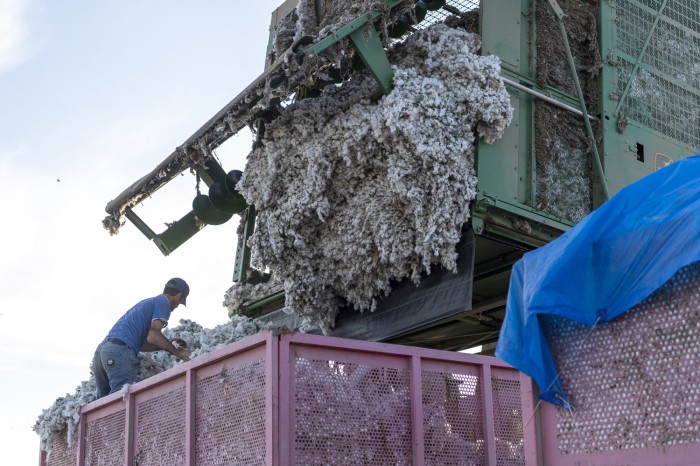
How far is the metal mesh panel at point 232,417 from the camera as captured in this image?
14.8 feet

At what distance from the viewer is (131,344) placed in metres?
7.13

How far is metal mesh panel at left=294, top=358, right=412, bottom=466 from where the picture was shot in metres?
4.54

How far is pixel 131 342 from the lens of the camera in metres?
7.14

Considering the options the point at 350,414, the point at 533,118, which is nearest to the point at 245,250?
the point at 533,118

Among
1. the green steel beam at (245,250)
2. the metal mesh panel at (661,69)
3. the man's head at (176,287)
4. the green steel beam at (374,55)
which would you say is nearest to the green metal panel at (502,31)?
the green steel beam at (374,55)

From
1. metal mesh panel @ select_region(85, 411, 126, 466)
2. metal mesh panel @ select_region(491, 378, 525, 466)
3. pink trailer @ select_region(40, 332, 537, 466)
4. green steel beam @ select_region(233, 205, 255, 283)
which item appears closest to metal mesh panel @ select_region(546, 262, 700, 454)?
pink trailer @ select_region(40, 332, 537, 466)

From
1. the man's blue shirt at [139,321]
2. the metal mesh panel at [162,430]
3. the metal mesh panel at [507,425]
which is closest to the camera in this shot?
the metal mesh panel at [162,430]

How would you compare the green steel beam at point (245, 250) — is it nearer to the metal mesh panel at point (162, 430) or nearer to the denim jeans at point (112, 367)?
the denim jeans at point (112, 367)

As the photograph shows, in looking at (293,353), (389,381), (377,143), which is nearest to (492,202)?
(377,143)

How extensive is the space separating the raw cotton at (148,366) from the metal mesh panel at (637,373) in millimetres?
3887

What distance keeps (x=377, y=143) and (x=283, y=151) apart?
0.95 meters

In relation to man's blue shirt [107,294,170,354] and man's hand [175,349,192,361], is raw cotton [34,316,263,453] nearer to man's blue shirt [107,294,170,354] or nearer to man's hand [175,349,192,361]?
man's hand [175,349,192,361]

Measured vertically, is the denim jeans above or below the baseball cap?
below

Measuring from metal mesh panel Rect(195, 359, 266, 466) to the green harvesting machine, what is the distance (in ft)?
6.73
